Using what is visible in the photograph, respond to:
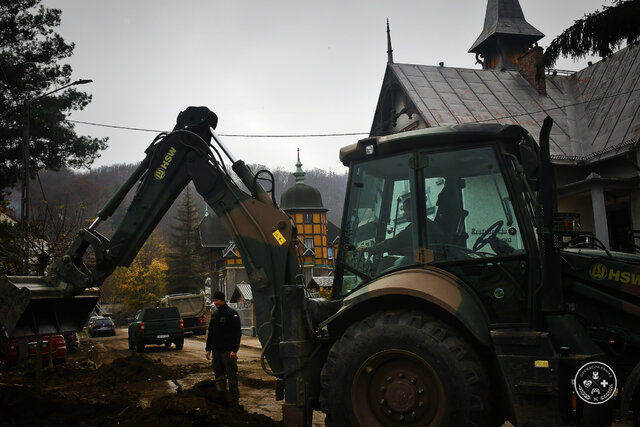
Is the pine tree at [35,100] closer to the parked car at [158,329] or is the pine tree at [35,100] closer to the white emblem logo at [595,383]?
the parked car at [158,329]

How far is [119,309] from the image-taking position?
7419 centimetres

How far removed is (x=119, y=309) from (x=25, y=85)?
192ft

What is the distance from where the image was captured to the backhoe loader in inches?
163

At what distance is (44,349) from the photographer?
1534 centimetres

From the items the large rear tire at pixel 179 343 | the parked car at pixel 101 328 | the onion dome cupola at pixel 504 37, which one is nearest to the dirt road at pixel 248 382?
the large rear tire at pixel 179 343

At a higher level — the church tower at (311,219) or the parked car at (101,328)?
the church tower at (311,219)

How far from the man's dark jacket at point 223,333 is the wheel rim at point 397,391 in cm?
458

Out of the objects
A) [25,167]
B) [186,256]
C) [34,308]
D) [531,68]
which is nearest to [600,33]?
[34,308]

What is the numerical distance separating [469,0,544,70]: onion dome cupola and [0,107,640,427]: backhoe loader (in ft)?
97.3

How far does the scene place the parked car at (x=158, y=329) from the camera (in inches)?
926

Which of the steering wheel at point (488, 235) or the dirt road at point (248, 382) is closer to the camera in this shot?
the steering wheel at point (488, 235)

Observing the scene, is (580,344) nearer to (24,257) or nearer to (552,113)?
(24,257)

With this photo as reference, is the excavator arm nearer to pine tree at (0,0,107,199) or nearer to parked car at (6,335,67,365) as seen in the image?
parked car at (6,335,67,365)

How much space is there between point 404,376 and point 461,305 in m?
0.72
